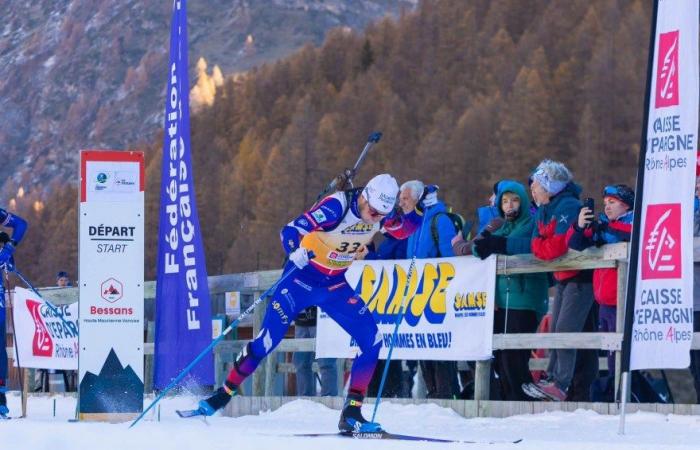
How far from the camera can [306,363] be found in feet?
44.6

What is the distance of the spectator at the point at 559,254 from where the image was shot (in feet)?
35.5

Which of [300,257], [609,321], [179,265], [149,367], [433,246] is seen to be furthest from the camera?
[149,367]

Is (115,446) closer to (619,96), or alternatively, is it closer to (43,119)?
(619,96)

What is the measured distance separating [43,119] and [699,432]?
16642 cm

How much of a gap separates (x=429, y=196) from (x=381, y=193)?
2.64m

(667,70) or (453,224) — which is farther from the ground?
(667,70)

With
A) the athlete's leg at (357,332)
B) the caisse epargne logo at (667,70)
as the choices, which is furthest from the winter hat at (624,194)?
the athlete's leg at (357,332)

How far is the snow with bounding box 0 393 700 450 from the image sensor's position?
8367mm

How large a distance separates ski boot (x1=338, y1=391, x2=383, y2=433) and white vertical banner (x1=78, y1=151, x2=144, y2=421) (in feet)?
7.34

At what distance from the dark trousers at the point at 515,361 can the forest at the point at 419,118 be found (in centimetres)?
5749

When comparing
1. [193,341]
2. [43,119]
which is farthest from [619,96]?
[43,119]

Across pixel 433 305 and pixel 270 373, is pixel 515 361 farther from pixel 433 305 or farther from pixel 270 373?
pixel 270 373

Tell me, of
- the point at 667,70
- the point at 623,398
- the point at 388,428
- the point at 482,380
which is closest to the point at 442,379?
the point at 482,380

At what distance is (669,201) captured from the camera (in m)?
8.88
